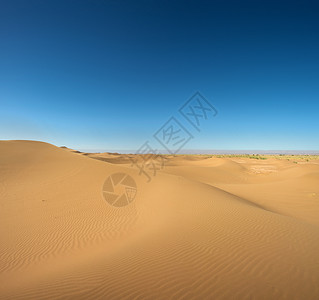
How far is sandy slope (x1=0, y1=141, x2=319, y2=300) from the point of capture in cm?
281

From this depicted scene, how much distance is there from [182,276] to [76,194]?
28.9 feet

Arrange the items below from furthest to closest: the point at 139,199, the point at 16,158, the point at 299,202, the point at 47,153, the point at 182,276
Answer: the point at 47,153 < the point at 16,158 < the point at 299,202 < the point at 139,199 < the point at 182,276

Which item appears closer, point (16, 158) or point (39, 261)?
point (39, 261)

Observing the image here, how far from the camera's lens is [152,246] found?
14.4 ft

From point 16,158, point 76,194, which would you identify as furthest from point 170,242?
point 16,158

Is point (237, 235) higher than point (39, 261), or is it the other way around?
A: point (237, 235)

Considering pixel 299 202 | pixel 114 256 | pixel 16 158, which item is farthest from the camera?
pixel 16 158

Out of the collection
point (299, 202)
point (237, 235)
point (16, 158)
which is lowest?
point (299, 202)

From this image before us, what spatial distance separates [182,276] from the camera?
3.04 metres

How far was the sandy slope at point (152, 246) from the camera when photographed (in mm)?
2809

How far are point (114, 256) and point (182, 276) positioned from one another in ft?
6.08

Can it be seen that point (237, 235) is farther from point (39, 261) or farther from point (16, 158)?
point (16, 158)

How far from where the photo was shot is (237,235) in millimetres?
4844

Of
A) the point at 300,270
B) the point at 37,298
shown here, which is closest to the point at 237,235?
the point at 300,270
